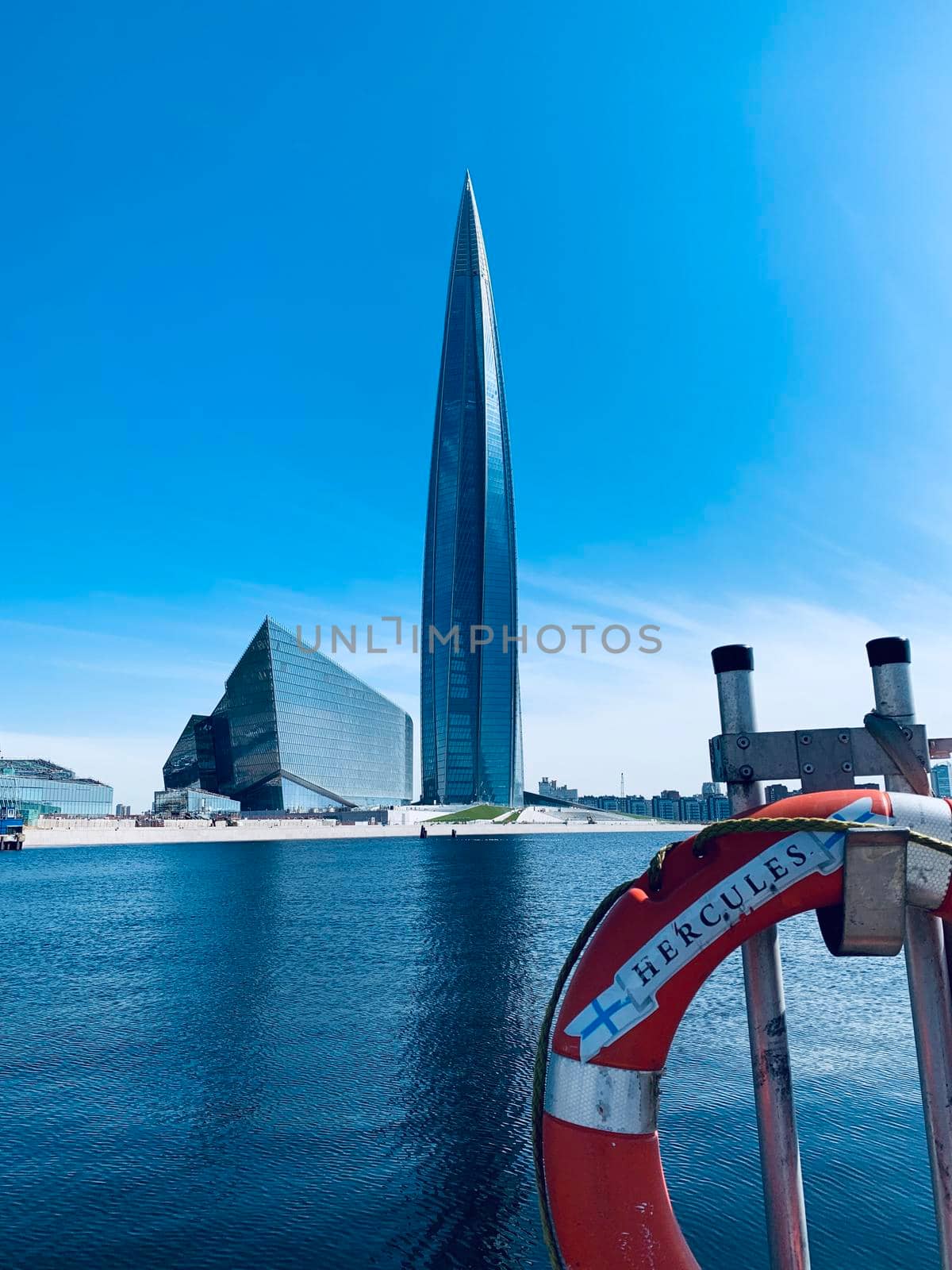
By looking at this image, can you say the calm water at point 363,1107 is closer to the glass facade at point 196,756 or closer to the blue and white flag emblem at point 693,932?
the blue and white flag emblem at point 693,932

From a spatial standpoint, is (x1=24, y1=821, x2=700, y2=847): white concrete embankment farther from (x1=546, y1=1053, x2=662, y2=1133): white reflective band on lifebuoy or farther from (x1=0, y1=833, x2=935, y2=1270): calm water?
(x1=546, y1=1053, x2=662, y2=1133): white reflective band on lifebuoy

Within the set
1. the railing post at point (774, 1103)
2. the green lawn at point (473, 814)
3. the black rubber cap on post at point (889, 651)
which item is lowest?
the railing post at point (774, 1103)

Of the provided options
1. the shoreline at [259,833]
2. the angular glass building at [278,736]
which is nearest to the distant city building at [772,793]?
the shoreline at [259,833]

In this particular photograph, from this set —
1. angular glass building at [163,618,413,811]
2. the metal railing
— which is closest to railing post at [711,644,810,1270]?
the metal railing

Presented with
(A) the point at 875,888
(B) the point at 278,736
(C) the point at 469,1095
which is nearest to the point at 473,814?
(B) the point at 278,736

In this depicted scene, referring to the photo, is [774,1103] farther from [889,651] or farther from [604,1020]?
[889,651]

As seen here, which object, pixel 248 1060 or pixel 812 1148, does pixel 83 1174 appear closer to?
pixel 248 1060
